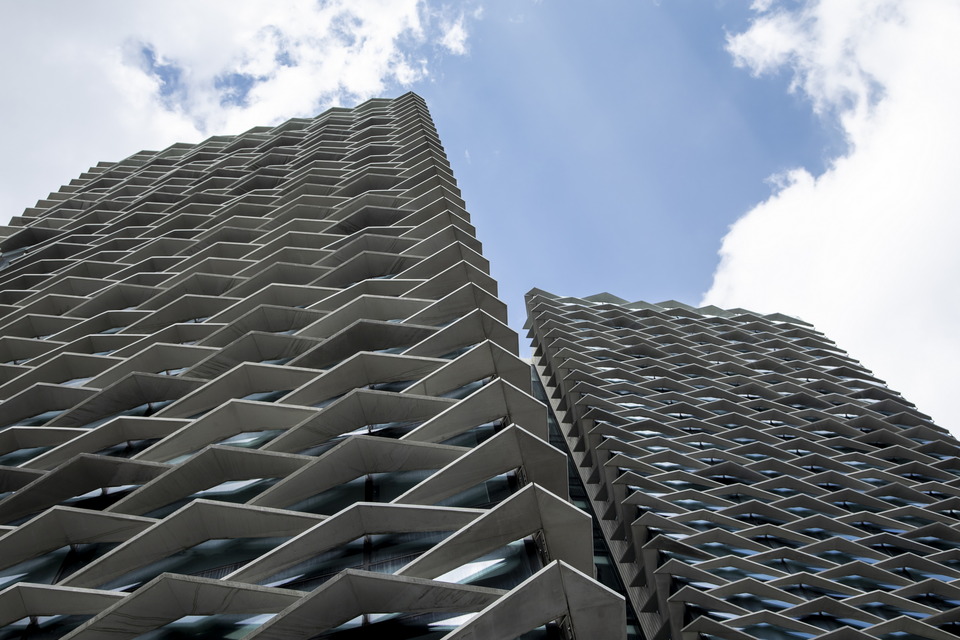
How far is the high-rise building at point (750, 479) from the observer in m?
23.4

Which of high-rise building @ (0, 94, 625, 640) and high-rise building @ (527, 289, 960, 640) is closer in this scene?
high-rise building @ (0, 94, 625, 640)

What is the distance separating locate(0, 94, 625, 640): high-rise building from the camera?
8.34m

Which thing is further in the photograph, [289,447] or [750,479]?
[750,479]

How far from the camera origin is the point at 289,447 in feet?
40.2

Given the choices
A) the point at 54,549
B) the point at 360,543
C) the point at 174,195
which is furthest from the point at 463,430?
the point at 174,195

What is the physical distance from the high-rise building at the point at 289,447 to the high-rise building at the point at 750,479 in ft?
41.9

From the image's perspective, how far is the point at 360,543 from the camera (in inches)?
377

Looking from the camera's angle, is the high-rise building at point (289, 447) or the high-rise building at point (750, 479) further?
the high-rise building at point (750, 479)

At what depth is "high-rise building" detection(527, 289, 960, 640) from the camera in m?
23.4

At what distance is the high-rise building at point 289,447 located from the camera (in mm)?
8336

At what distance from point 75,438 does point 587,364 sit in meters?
29.2

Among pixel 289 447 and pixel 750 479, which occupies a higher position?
pixel 750 479

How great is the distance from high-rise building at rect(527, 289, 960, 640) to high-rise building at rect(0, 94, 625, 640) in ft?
41.9

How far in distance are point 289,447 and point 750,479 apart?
23.9m
